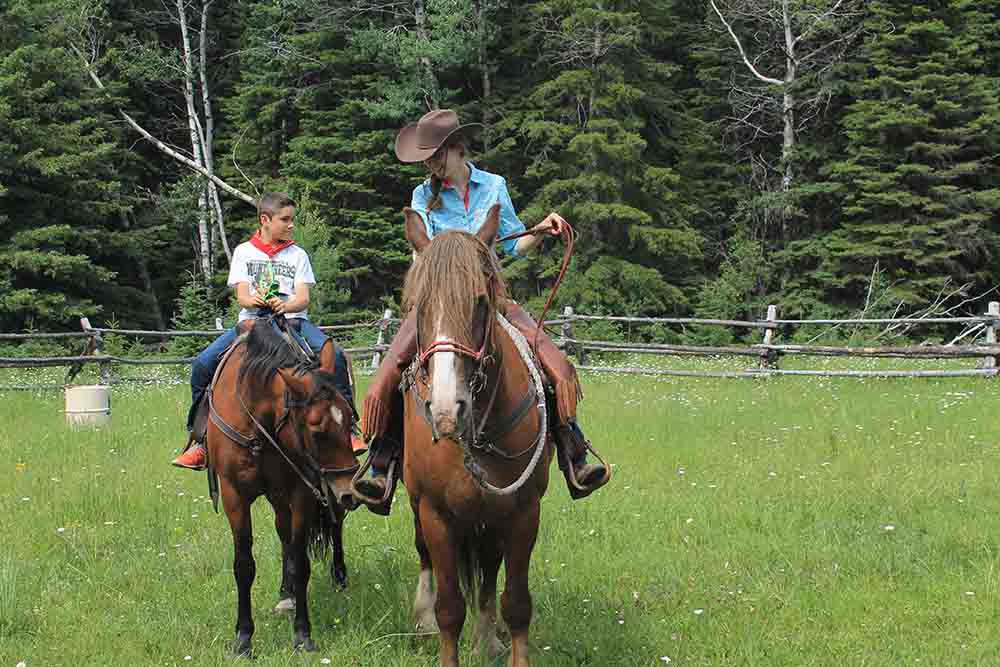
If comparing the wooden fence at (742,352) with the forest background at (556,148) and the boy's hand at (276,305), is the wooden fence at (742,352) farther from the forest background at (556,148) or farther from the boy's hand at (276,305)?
the boy's hand at (276,305)

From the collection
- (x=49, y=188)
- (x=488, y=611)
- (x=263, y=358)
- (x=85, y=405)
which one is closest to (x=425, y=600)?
(x=488, y=611)

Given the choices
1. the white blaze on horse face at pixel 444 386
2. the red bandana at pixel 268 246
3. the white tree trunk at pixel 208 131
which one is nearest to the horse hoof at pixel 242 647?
the red bandana at pixel 268 246

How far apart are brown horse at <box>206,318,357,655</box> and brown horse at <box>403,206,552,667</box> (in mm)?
905

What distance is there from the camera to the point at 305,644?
524cm

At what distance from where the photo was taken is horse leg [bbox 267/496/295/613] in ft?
18.6

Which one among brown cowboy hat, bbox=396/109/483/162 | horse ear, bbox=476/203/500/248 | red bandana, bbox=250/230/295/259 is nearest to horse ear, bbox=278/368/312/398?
red bandana, bbox=250/230/295/259

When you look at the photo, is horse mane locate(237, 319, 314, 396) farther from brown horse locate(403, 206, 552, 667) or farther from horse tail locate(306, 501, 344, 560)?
brown horse locate(403, 206, 552, 667)

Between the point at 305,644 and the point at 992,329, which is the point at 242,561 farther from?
the point at 992,329

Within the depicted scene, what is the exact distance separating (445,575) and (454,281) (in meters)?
1.42

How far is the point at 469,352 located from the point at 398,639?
7.72ft

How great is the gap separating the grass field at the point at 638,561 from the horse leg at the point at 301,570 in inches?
4.6

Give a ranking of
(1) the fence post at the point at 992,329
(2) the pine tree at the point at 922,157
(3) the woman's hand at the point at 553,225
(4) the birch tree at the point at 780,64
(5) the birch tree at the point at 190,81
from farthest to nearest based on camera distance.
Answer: (5) the birch tree at the point at 190,81
(4) the birch tree at the point at 780,64
(2) the pine tree at the point at 922,157
(1) the fence post at the point at 992,329
(3) the woman's hand at the point at 553,225

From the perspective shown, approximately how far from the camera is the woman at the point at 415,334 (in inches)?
182

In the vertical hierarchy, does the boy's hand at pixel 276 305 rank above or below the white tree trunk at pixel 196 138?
above
